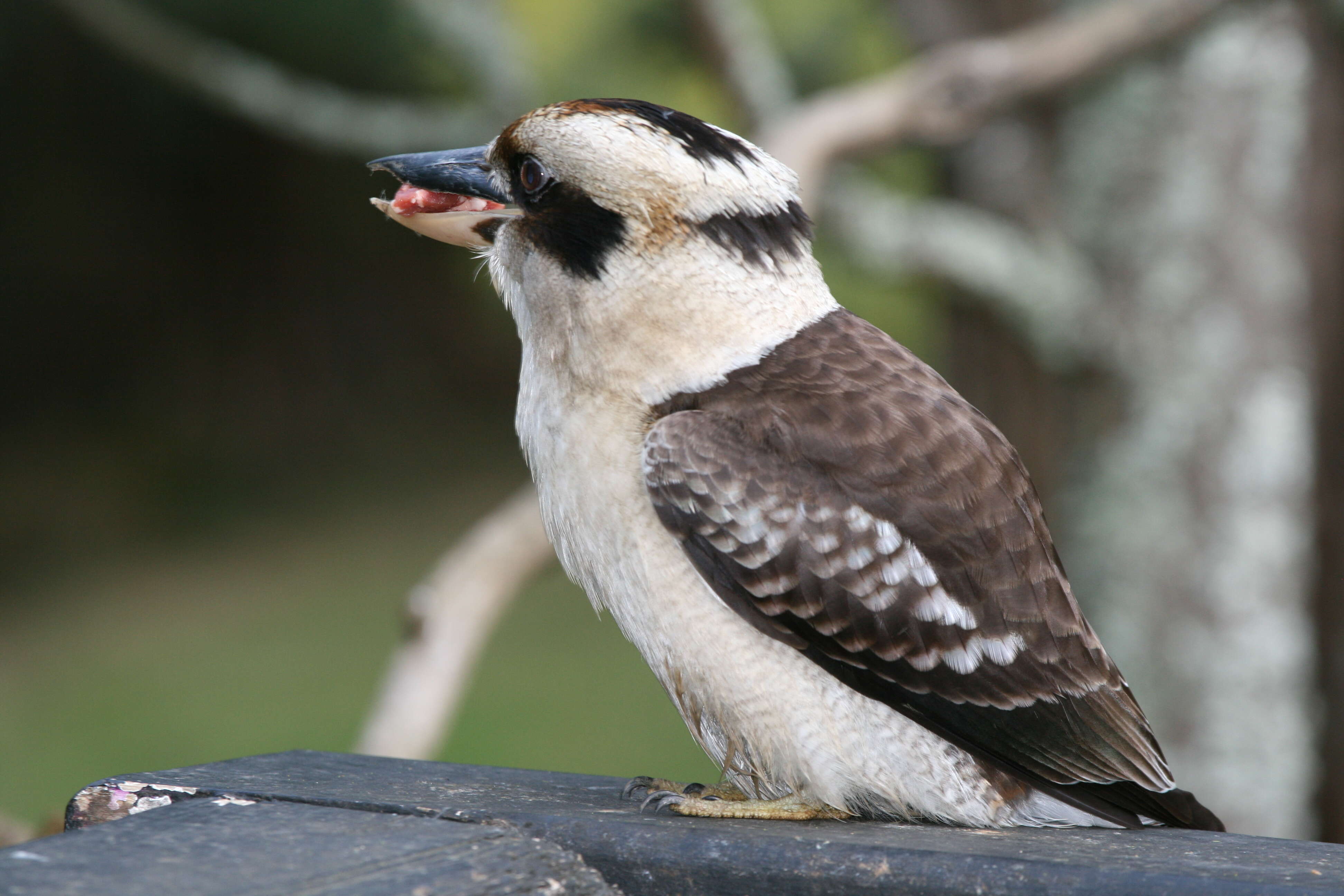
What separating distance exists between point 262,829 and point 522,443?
0.76m

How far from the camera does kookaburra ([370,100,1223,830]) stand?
6.38 feet

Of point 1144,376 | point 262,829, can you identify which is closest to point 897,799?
Answer: point 262,829

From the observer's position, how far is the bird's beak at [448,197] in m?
2.21

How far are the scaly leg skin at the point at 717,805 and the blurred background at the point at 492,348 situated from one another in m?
1.50

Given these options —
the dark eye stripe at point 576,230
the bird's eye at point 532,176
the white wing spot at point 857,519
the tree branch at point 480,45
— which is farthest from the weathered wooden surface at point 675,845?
the tree branch at point 480,45

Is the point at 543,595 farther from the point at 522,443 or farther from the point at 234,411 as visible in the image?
the point at 522,443

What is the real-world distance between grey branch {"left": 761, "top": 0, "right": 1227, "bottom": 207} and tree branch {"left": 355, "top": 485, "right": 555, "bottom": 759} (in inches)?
47.7

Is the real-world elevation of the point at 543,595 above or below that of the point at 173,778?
above

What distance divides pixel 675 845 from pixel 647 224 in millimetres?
878

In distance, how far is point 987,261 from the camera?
4293 millimetres

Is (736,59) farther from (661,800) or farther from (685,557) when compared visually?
(661,800)

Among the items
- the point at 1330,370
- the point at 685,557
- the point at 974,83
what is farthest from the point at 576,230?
the point at 1330,370

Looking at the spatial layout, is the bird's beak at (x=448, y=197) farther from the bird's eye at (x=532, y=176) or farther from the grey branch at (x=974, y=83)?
the grey branch at (x=974, y=83)

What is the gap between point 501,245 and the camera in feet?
7.34
